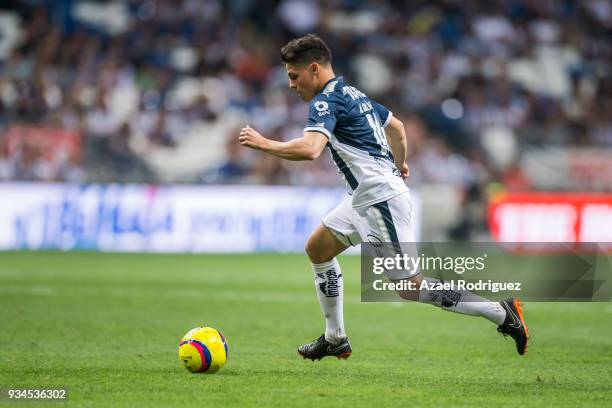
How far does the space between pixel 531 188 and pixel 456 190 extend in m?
1.51

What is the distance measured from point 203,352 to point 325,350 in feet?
3.56

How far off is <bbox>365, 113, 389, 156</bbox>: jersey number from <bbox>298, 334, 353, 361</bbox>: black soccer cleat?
4.83 ft

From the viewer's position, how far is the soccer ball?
7.07 m

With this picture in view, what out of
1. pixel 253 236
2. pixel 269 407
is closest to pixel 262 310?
pixel 269 407

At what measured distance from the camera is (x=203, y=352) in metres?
7.07

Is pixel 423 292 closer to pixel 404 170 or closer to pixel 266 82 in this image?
pixel 404 170

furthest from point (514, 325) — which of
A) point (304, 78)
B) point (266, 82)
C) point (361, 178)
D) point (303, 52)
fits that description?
point (266, 82)

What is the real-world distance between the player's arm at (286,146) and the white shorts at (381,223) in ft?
2.73

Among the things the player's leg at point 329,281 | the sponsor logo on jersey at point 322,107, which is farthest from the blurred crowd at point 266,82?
the sponsor logo on jersey at point 322,107

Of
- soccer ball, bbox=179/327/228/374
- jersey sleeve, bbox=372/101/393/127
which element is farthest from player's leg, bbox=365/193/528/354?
soccer ball, bbox=179/327/228/374

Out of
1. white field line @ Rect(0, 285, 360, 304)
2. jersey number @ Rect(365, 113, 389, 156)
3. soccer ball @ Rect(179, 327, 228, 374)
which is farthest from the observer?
white field line @ Rect(0, 285, 360, 304)

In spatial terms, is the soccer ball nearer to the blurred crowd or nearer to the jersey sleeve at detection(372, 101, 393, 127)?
the jersey sleeve at detection(372, 101, 393, 127)

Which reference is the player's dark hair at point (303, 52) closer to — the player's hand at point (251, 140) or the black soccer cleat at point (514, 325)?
the player's hand at point (251, 140)

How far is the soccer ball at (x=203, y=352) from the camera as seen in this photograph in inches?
278
